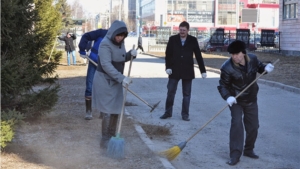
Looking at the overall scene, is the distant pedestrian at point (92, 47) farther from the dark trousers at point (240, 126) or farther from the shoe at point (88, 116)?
the dark trousers at point (240, 126)

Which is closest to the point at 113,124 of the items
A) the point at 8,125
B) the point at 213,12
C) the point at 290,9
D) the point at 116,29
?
the point at 116,29

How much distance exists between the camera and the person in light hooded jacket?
7.24m

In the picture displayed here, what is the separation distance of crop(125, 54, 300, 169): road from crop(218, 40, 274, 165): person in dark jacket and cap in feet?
1.14

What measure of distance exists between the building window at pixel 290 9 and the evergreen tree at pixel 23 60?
31.6 meters

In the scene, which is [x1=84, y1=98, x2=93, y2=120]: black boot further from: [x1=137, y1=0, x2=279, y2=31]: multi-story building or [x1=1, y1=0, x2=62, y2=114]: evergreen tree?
[x1=137, y1=0, x2=279, y2=31]: multi-story building

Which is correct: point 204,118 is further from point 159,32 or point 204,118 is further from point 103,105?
point 159,32

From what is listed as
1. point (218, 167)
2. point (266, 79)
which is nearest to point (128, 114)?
point (218, 167)

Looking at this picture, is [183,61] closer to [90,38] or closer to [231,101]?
[90,38]

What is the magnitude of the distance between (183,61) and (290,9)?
30.5 m

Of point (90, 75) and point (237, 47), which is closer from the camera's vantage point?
point (237, 47)

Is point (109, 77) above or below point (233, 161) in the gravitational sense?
above

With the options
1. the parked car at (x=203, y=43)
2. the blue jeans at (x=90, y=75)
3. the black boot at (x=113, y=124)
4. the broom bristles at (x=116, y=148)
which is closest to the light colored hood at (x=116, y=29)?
the black boot at (x=113, y=124)

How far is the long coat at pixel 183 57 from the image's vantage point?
10554mm

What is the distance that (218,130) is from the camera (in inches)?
386
